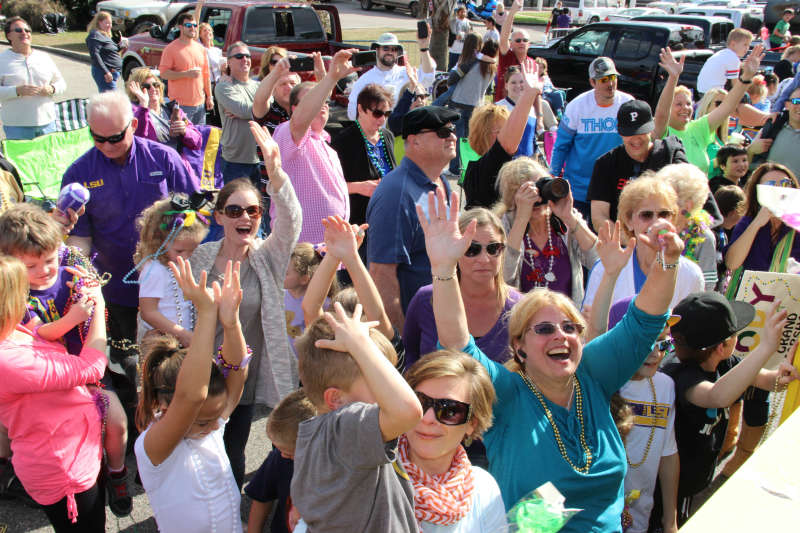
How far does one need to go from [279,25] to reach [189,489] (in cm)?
1024

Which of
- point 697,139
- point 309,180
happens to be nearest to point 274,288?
point 309,180

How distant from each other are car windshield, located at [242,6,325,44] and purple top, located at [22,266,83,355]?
28.8 feet

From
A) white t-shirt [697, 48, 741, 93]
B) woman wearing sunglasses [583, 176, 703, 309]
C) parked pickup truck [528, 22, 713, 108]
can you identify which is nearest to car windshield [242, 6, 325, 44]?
parked pickup truck [528, 22, 713, 108]

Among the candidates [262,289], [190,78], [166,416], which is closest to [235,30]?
[190,78]

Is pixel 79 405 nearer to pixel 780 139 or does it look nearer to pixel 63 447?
pixel 63 447

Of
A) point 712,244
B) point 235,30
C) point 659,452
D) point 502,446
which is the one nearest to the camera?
point 502,446

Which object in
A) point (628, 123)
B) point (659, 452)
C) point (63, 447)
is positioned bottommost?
point (659, 452)

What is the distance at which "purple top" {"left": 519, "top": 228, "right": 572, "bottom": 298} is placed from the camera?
153 inches

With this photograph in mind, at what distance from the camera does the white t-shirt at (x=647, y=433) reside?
3.03 m

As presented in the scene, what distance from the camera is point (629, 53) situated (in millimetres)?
12023

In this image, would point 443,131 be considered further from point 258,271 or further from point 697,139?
point 697,139

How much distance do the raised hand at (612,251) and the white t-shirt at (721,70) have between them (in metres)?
6.37

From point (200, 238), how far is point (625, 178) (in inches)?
113

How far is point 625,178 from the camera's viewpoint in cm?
478
